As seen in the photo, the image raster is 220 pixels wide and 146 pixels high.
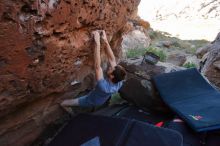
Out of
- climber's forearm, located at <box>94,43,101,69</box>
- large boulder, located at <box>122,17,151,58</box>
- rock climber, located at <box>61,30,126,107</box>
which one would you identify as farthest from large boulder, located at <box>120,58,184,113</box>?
large boulder, located at <box>122,17,151,58</box>

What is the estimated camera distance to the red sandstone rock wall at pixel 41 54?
2502 millimetres

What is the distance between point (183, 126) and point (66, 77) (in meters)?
1.30

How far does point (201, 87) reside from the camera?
4277 mm

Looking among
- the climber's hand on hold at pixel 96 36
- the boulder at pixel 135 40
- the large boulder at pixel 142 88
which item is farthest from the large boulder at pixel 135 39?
the climber's hand on hold at pixel 96 36

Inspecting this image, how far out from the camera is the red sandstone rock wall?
250 centimetres

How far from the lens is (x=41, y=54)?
2.84 metres

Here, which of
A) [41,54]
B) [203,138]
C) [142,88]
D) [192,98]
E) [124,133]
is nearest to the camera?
[41,54]

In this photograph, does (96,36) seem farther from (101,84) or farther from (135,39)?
(135,39)

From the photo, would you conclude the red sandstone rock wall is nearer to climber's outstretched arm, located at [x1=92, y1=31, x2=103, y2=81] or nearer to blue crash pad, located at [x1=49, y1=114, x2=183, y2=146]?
climber's outstretched arm, located at [x1=92, y1=31, x2=103, y2=81]

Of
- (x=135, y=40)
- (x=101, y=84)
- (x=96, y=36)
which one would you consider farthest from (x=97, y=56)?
(x=135, y=40)

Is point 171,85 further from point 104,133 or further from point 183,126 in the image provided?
point 104,133

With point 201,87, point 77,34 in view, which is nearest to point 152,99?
point 201,87

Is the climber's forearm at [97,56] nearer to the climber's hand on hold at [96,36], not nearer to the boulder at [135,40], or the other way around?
the climber's hand on hold at [96,36]

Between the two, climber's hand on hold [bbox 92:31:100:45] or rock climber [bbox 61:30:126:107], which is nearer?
climber's hand on hold [bbox 92:31:100:45]
